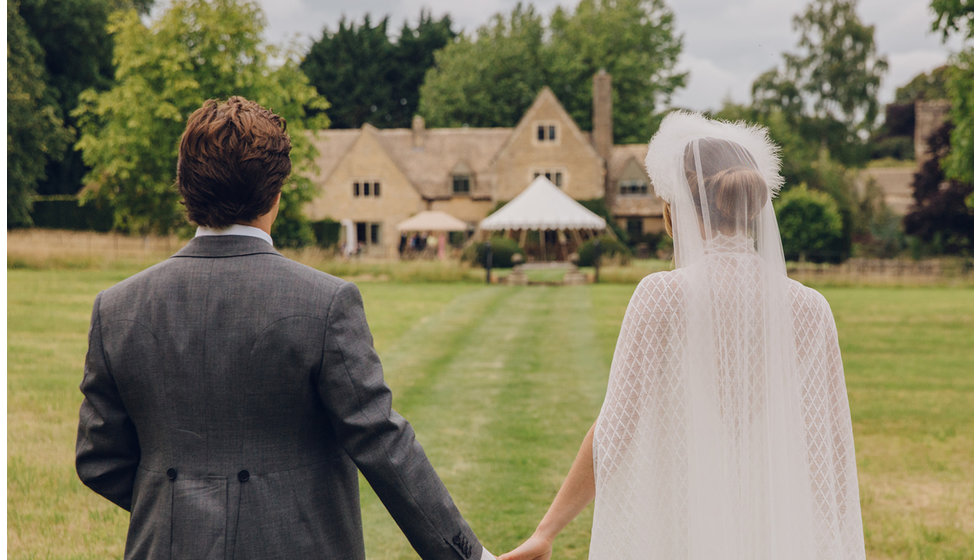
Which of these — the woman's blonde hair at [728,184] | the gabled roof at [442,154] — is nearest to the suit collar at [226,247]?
the woman's blonde hair at [728,184]

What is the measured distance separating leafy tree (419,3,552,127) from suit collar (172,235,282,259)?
5041cm

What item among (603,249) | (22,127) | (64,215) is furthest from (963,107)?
(64,215)

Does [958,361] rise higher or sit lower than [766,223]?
lower

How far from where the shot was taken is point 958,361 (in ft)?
41.2

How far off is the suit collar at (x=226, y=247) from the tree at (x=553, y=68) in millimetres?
50468

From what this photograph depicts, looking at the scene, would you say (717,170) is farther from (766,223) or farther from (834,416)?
(834,416)

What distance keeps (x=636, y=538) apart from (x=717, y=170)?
1062 millimetres

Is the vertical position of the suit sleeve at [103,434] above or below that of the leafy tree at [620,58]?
below

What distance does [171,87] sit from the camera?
20.8 m

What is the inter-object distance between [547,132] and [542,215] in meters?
14.0

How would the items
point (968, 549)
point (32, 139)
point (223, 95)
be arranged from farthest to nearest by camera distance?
1. point (32, 139)
2. point (223, 95)
3. point (968, 549)

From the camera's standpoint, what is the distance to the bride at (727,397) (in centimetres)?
241

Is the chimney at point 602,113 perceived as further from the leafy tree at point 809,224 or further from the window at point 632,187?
the leafy tree at point 809,224

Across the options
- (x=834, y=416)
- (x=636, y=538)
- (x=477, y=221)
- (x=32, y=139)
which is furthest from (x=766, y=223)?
(x=477, y=221)
